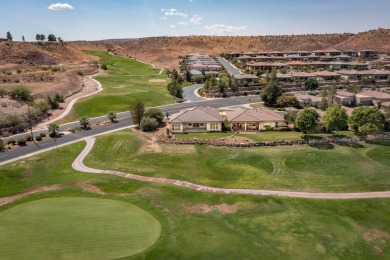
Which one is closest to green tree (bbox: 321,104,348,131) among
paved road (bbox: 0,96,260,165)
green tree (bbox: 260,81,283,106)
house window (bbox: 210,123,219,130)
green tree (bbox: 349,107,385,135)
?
green tree (bbox: 349,107,385,135)

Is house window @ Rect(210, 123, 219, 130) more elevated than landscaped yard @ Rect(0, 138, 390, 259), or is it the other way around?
house window @ Rect(210, 123, 219, 130)

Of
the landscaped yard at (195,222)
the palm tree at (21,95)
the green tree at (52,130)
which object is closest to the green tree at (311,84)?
the landscaped yard at (195,222)

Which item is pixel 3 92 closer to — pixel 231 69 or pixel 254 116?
pixel 254 116

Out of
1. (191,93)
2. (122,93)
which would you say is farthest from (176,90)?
(122,93)

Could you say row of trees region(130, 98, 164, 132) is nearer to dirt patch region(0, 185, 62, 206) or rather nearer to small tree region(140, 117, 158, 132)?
small tree region(140, 117, 158, 132)

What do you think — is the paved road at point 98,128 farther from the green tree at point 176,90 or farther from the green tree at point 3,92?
the green tree at point 3,92
